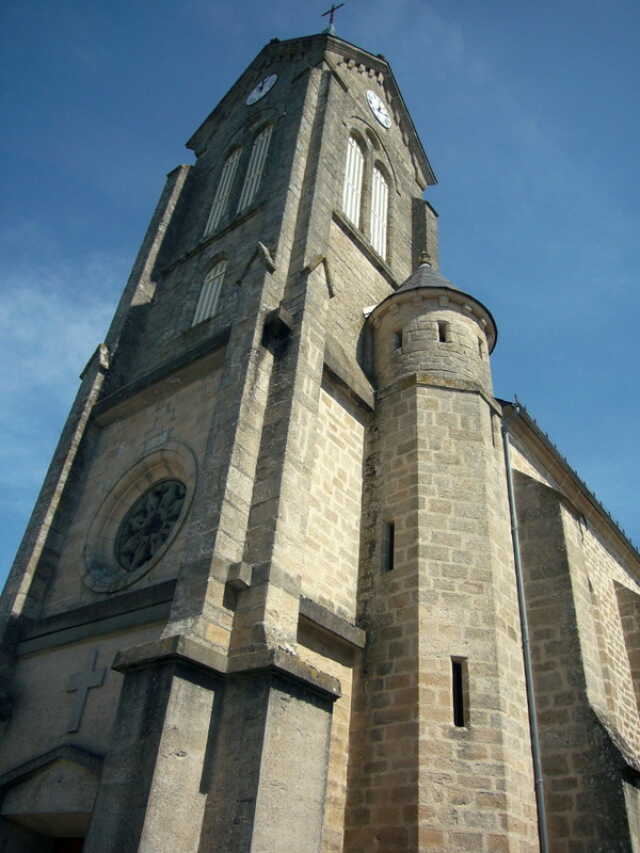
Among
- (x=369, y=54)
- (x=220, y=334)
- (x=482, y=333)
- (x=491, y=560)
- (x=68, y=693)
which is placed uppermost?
(x=369, y=54)

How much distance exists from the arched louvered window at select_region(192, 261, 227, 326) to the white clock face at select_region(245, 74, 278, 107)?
686 cm

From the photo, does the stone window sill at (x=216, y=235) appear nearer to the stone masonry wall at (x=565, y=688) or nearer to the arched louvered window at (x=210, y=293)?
the arched louvered window at (x=210, y=293)

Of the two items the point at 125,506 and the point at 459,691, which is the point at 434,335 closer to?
the point at 125,506

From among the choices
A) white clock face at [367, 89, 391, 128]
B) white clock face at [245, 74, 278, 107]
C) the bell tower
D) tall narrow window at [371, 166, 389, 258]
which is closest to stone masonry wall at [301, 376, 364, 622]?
the bell tower

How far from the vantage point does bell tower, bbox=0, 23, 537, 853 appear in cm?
646

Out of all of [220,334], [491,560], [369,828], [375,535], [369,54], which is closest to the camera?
[369,828]

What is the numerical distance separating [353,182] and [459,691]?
12166 mm

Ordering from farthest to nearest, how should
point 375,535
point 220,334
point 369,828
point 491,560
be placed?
point 220,334 → point 375,535 → point 491,560 → point 369,828

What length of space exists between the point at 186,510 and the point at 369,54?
52.2 ft

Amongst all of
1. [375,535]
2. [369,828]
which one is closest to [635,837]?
[369,828]

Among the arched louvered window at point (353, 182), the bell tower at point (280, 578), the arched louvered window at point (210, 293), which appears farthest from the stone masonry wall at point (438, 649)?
the arched louvered window at point (353, 182)

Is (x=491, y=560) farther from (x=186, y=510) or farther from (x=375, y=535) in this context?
(x=186, y=510)

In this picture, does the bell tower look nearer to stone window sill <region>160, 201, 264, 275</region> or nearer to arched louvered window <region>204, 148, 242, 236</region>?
stone window sill <region>160, 201, 264, 275</region>

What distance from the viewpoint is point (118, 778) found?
6.09 metres
